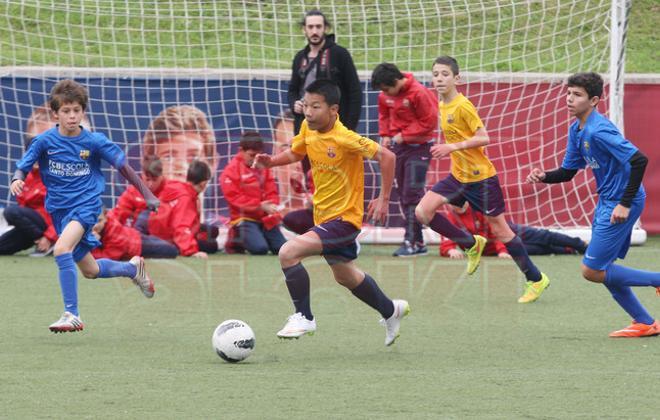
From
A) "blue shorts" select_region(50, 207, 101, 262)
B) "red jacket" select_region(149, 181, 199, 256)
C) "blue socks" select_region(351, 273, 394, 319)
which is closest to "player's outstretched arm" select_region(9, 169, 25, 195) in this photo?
"blue shorts" select_region(50, 207, 101, 262)

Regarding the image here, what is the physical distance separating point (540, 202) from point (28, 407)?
7622mm

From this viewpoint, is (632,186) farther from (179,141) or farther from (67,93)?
(179,141)

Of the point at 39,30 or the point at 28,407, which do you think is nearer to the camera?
the point at 28,407

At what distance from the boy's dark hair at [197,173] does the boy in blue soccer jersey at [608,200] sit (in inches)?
182

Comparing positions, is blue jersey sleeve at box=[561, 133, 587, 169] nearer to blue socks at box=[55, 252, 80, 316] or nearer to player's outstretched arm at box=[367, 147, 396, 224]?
player's outstretched arm at box=[367, 147, 396, 224]

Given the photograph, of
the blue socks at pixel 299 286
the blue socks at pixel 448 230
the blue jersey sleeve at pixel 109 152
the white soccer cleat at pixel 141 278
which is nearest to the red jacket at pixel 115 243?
the white soccer cleat at pixel 141 278

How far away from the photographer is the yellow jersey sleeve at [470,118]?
8242mm

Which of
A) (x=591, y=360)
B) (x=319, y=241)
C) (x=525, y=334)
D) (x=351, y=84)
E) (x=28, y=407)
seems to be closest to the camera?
(x=28, y=407)

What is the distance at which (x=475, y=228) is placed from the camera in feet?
34.2

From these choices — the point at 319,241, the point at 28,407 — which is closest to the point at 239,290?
the point at 319,241

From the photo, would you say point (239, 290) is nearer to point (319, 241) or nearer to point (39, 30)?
point (319, 241)

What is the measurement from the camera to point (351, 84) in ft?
32.9

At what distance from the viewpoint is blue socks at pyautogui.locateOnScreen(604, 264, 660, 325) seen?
21.3 ft

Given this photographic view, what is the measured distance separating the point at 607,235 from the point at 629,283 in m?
0.31
